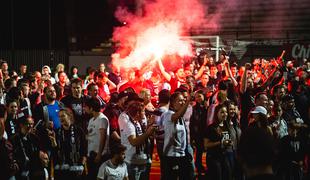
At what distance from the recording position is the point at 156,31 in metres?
20.9

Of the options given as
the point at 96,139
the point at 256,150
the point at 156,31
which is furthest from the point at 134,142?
the point at 156,31

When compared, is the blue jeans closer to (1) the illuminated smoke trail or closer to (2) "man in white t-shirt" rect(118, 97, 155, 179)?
(2) "man in white t-shirt" rect(118, 97, 155, 179)

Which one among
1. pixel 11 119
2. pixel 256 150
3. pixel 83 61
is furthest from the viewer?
pixel 83 61

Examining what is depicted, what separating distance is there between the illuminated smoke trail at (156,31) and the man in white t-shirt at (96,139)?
8456 millimetres

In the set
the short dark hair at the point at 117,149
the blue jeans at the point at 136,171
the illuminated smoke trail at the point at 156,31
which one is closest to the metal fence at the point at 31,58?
the illuminated smoke trail at the point at 156,31

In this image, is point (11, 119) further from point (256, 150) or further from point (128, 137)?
point (256, 150)

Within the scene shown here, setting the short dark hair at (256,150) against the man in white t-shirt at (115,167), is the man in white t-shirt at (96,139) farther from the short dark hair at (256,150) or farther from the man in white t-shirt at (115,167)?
the short dark hair at (256,150)

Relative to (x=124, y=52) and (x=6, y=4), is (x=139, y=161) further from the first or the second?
(x=6, y=4)

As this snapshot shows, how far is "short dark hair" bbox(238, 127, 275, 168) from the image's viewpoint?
4.02m

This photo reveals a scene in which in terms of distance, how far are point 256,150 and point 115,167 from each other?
13.7ft

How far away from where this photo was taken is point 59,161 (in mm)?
8242

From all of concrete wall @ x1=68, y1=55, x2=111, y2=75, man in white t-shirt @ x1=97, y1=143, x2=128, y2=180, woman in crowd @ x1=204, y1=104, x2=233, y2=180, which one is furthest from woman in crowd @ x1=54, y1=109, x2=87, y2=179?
concrete wall @ x1=68, y1=55, x2=111, y2=75

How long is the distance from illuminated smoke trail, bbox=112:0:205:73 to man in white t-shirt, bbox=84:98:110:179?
8456 mm

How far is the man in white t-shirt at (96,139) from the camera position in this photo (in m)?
8.51
